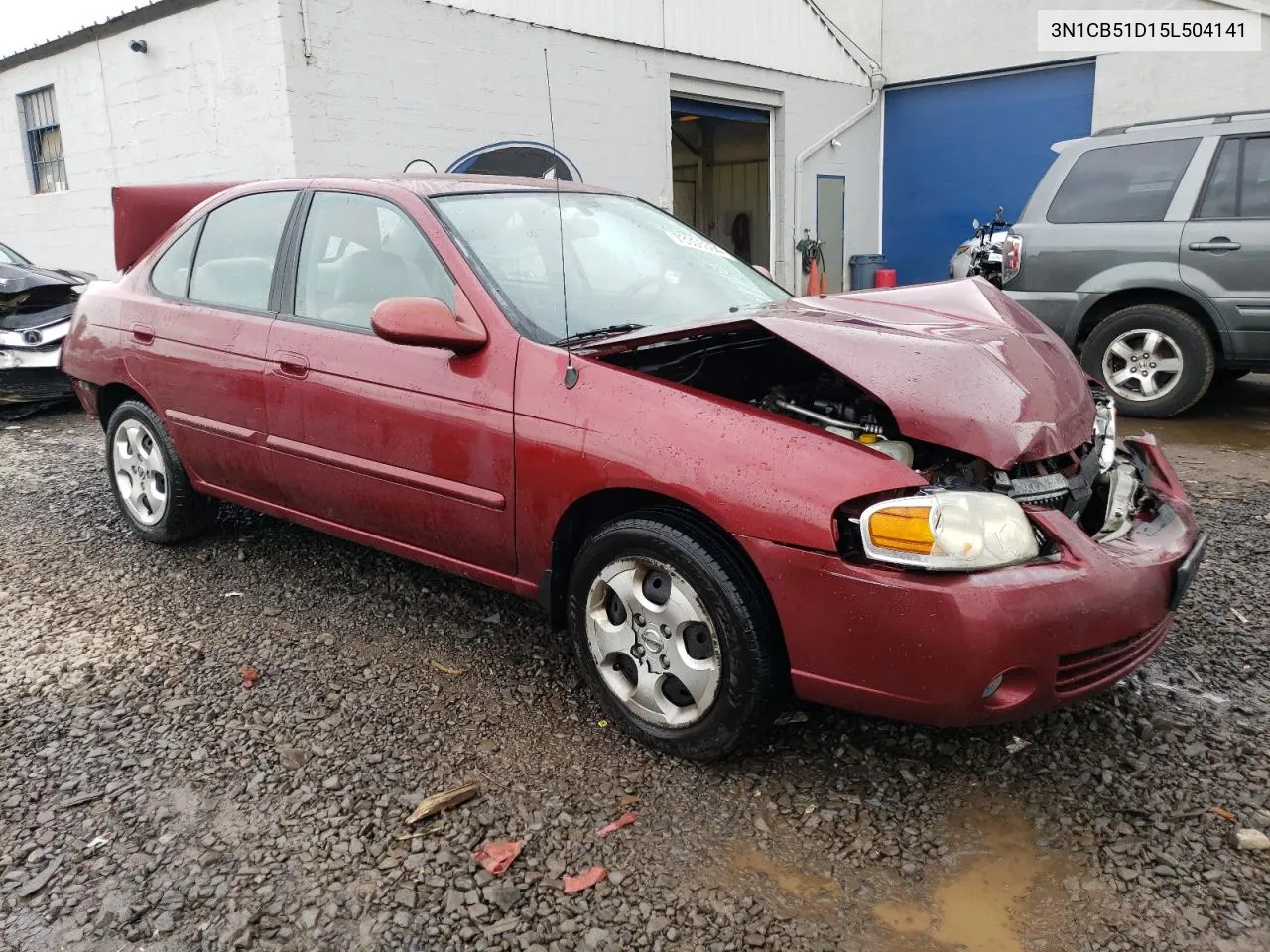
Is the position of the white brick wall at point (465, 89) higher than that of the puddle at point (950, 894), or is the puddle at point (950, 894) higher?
the white brick wall at point (465, 89)

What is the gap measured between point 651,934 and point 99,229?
10.9 metres

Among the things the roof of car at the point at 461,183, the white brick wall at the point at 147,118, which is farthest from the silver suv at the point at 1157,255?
the white brick wall at the point at 147,118

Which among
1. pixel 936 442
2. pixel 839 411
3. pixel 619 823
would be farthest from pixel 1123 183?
pixel 619 823

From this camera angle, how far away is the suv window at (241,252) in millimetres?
3734

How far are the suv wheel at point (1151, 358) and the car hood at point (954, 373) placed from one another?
419 centimetres

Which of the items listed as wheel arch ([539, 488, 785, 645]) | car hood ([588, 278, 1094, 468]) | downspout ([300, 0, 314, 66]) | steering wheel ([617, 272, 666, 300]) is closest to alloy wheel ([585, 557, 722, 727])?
wheel arch ([539, 488, 785, 645])

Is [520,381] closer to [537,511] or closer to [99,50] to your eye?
[537,511]

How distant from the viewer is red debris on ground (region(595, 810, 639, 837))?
7.88 feet

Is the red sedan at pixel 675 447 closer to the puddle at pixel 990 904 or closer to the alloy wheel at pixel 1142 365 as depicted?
the puddle at pixel 990 904

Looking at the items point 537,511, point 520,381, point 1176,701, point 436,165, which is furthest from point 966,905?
point 436,165

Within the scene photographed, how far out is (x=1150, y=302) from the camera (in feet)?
21.6

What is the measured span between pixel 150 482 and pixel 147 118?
6.70 meters

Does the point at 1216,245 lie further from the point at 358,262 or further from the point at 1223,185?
the point at 358,262

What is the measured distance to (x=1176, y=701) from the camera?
291cm
